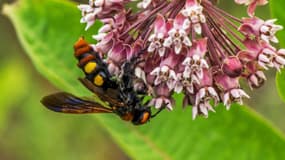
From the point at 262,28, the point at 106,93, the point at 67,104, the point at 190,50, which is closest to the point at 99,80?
the point at 106,93

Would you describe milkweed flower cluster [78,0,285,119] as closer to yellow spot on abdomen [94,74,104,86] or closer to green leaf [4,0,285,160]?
yellow spot on abdomen [94,74,104,86]

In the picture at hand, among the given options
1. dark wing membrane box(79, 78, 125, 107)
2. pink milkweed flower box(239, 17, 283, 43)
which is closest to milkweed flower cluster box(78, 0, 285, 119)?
pink milkweed flower box(239, 17, 283, 43)

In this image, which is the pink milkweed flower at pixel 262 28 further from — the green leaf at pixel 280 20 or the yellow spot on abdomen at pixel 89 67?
the yellow spot on abdomen at pixel 89 67

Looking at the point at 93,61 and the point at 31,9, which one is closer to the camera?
the point at 93,61

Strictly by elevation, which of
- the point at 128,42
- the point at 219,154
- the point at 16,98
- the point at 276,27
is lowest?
the point at 16,98

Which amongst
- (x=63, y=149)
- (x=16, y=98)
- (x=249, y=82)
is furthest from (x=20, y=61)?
(x=249, y=82)

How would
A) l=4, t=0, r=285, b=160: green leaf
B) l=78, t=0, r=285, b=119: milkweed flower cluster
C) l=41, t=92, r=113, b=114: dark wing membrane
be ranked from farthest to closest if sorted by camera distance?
1. l=4, t=0, r=285, b=160: green leaf
2. l=41, t=92, r=113, b=114: dark wing membrane
3. l=78, t=0, r=285, b=119: milkweed flower cluster

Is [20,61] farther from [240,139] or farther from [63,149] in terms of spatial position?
[240,139]
